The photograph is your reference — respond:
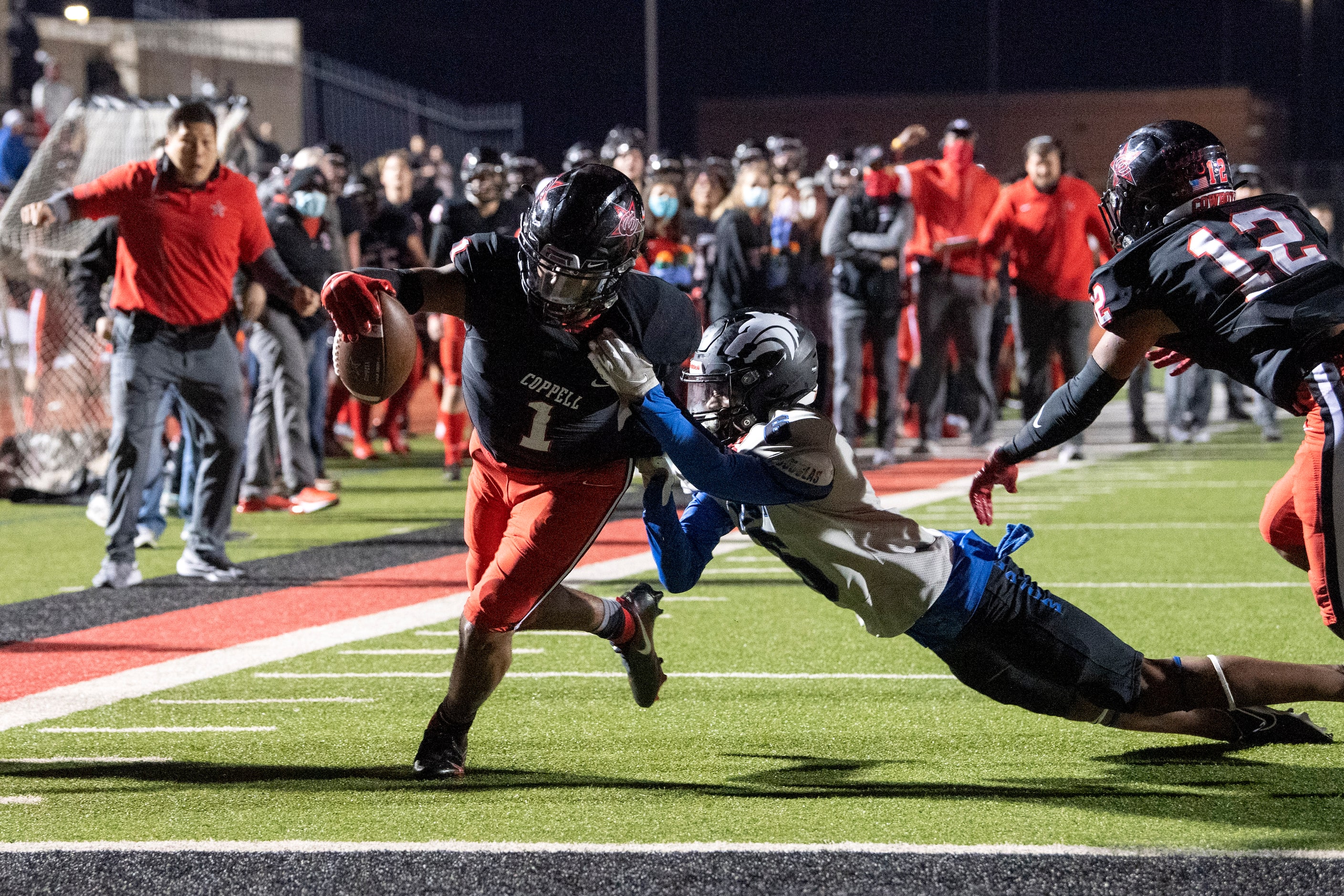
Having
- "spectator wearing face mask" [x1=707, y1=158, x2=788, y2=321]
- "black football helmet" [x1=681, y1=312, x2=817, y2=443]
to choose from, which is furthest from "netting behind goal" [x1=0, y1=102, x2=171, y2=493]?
"black football helmet" [x1=681, y1=312, x2=817, y2=443]

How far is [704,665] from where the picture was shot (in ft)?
16.8

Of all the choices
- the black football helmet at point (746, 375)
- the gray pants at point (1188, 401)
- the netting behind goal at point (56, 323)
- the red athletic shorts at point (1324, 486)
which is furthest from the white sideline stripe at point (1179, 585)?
the gray pants at point (1188, 401)

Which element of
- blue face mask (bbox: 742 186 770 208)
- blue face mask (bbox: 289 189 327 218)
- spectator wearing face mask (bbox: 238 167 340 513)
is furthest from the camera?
blue face mask (bbox: 742 186 770 208)

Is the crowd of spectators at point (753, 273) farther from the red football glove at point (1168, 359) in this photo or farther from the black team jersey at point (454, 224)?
the red football glove at point (1168, 359)

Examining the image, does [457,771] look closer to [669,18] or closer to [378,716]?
[378,716]

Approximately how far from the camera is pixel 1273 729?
3930 millimetres

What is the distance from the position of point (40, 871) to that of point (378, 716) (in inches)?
56.4

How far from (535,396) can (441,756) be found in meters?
0.87

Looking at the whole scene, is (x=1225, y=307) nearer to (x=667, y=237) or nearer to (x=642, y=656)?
(x=642, y=656)

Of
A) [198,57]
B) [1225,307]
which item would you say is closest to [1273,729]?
[1225,307]

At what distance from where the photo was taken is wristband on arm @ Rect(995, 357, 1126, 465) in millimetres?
3654

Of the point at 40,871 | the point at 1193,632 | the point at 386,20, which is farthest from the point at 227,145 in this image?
the point at 386,20

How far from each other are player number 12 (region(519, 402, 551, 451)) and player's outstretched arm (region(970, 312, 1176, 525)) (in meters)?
1.01

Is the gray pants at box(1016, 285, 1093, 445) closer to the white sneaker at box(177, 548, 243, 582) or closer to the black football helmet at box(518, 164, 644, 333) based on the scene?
the white sneaker at box(177, 548, 243, 582)
